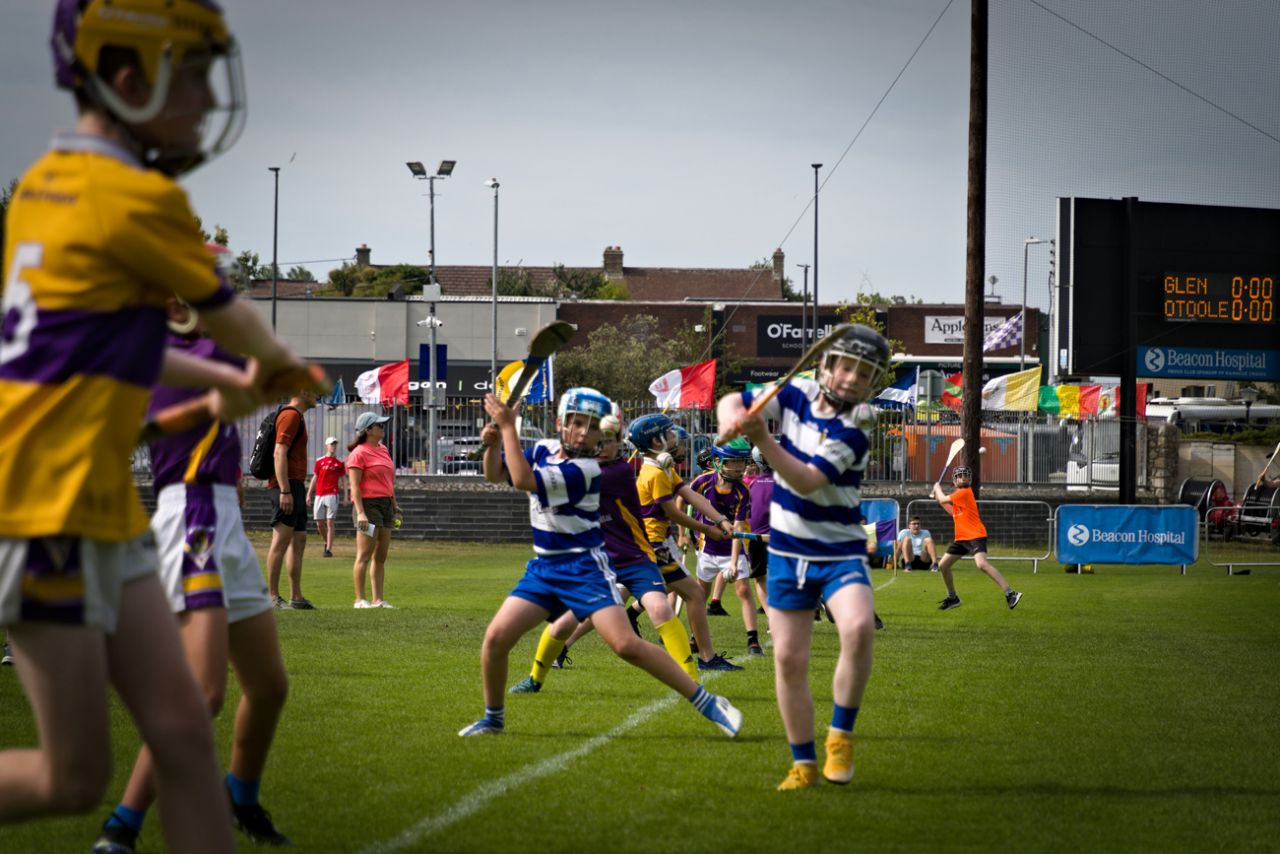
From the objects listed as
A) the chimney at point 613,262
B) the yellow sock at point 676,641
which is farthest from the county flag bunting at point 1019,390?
the chimney at point 613,262

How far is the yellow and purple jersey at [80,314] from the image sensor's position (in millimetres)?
3254

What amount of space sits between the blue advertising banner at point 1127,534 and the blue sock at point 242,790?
865 inches

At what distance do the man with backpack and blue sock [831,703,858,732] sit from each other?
737 cm

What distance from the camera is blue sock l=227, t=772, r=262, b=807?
5.56m

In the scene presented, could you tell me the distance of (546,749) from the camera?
26.4ft

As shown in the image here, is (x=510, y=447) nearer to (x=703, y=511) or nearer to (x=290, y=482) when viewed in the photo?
(x=703, y=511)

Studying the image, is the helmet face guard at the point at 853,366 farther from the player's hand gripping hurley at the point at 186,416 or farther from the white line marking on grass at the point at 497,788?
the player's hand gripping hurley at the point at 186,416

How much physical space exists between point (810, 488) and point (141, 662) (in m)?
3.66

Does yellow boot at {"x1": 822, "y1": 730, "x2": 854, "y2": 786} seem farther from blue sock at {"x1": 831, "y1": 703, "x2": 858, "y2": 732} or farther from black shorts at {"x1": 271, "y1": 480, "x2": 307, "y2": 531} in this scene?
black shorts at {"x1": 271, "y1": 480, "x2": 307, "y2": 531}

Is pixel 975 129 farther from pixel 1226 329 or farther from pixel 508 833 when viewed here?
pixel 508 833

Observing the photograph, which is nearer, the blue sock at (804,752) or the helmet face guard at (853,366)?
the helmet face guard at (853,366)

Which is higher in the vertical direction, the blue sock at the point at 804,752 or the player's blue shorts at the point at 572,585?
the player's blue shorts at the point at 572,585

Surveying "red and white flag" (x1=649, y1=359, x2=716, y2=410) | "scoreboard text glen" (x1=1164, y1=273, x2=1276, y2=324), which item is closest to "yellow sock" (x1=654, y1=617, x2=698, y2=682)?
"scoreboard text glen" (x1=1164, y1=273, x2=1276, y2=324)

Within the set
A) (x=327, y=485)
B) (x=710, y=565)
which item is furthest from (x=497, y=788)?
Result: (x=327, y=485)
